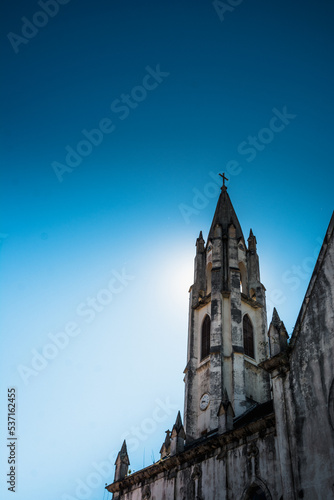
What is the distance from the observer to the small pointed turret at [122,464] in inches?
1012

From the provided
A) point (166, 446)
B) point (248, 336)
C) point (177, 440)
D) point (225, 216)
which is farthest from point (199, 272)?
point (177, 440)

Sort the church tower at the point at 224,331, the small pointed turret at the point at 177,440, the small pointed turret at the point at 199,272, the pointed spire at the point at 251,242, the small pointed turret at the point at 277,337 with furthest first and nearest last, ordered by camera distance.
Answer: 1. the pointed spire at the point at 251,242
2. the small pointed turret at the point at 199,272
3. the church tower at the point at 224,331
4. the small pointed turret at the point at 177,440
5. the small pointed turret at the point at 277,337

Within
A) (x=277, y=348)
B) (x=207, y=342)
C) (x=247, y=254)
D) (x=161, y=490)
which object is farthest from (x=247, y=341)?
(x=277, y=348)

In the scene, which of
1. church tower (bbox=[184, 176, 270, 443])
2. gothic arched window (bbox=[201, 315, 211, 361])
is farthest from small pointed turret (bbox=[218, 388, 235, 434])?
gothic arched window (bbox=[201, 315, 211, 361])

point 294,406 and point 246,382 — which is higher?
point 246,382

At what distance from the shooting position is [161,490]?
2208cm

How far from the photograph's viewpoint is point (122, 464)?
2614 cm

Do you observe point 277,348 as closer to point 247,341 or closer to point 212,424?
point 212,424

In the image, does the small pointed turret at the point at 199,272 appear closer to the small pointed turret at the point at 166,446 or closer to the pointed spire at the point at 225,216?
the pointed spire at the point at 225,216

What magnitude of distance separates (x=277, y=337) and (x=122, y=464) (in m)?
13.3

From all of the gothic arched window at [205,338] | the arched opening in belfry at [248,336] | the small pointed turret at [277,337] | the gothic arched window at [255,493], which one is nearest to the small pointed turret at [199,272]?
the gothic arched window at [205,338]

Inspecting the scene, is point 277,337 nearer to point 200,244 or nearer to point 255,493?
point 255,493

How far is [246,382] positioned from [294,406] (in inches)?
530

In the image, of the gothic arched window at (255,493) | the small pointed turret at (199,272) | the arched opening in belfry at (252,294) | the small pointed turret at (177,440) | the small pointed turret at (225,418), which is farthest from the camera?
the small pointed turret at (199,272)
